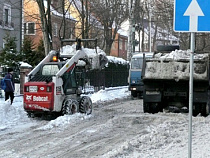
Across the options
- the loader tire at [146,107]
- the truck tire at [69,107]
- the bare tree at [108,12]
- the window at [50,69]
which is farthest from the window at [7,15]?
the loader tire at [146,107]

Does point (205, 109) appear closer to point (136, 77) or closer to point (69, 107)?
point (69, 107)

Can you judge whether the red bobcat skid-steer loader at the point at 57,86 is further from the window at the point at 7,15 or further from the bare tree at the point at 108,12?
the window at the point at 7,15

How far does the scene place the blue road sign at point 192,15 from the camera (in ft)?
18.1

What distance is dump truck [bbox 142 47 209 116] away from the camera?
1194cm

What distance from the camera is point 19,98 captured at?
18344 mm

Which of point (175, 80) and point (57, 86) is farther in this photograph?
point (57, 86)

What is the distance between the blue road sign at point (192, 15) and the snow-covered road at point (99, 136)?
233 centimetres

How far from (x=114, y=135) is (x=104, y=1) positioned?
2766 centimetres

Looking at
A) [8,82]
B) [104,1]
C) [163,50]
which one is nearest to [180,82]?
[163,50]

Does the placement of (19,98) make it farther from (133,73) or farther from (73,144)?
(73,144)

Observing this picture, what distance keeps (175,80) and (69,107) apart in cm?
346

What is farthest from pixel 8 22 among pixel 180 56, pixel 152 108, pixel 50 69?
pixel 180 56

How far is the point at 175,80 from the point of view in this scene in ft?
39.6

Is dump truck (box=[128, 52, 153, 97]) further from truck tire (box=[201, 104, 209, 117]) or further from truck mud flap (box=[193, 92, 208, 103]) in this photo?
truck mud flap (box=[193, 92, 208, 103])
